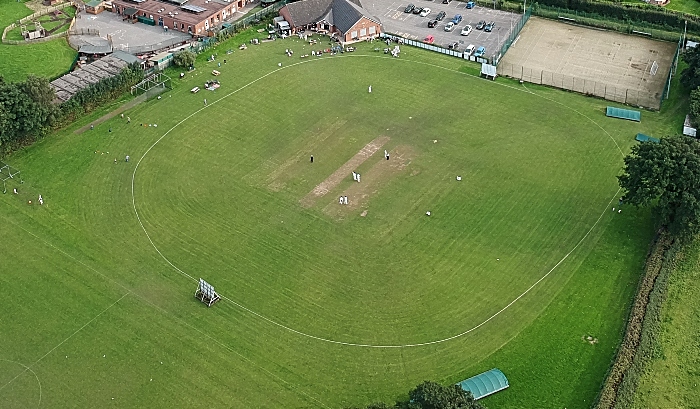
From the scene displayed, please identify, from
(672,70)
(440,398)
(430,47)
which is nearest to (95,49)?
(430,47)

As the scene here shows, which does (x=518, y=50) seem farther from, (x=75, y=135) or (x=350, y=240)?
(x=75, y=135)

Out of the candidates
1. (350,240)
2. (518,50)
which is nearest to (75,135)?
(350,240)

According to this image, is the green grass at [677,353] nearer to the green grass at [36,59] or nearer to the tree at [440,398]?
the tree at [440,398]

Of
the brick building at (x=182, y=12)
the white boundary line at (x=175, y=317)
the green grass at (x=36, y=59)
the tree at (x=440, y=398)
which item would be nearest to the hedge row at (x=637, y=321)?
the tree at (x=440, y=398)

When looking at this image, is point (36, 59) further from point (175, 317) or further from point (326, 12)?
point (175, 317)

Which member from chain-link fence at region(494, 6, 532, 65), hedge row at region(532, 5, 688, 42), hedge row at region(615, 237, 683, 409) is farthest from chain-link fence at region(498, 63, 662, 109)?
hedge row at region(615, 237, 683, 409)

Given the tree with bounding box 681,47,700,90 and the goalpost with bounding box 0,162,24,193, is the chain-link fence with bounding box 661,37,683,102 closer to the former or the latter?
the tree with bounding box 681,47,700,90
